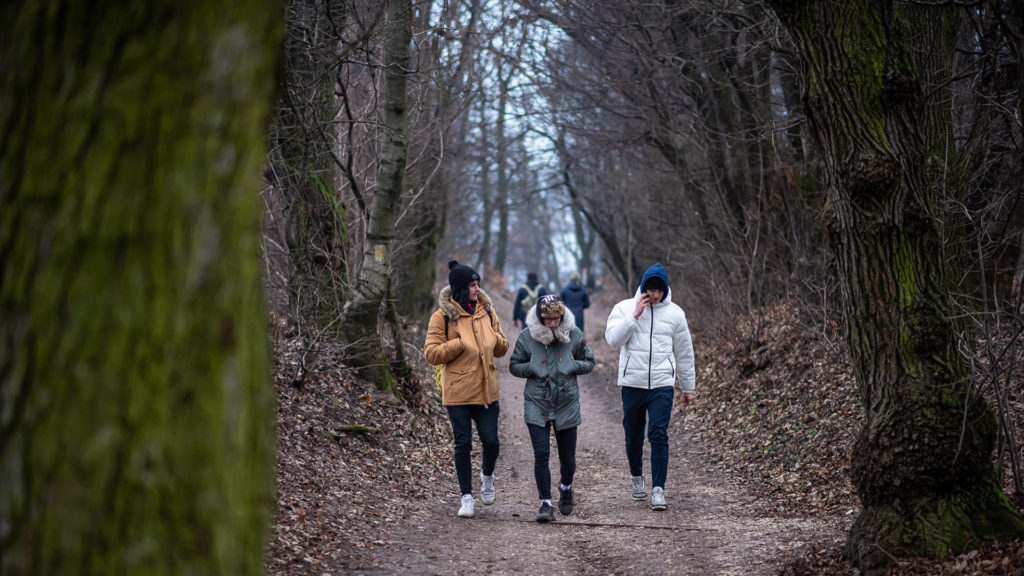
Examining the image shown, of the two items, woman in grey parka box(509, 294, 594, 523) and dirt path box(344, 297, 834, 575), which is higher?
woman in grey parka box(509, 294, 594, 523)

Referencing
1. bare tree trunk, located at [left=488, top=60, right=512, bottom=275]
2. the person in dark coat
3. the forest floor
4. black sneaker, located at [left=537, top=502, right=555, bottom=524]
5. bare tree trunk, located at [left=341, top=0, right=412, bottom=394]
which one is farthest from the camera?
bare tree trunk, located at [left=488, top=60, right=512, bottom=275]

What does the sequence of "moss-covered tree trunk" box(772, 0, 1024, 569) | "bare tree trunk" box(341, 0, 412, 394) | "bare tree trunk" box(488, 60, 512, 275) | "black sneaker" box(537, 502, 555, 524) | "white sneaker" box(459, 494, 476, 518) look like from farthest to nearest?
"bare tree trunk" box(488, 60, 512, 275)
"bare tree trunk" box(341, 0, 412, 394)
"white sneaker" box(459, 494, 476, 518)
"black sneaker" box(537, 502, 555, 524)
"moss-covered tree trunk" box(772, 0, 1024, 569)

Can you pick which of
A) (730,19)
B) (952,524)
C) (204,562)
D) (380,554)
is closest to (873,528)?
(952,524)

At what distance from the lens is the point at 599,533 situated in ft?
20.9

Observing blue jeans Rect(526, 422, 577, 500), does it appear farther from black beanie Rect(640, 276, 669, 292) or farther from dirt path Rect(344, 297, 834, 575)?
black beanie Rect(640, 276, 669, 292)

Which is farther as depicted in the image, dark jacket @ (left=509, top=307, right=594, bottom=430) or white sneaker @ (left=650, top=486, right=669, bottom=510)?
white sneaker @ (left=650, top=486, right=669, bottom=510)

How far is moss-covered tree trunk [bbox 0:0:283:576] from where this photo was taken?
61.3 inches

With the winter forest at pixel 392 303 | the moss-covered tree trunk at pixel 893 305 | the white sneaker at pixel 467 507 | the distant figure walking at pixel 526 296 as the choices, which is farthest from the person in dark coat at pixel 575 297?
the moss-covered tree trunk at pixel 893 305

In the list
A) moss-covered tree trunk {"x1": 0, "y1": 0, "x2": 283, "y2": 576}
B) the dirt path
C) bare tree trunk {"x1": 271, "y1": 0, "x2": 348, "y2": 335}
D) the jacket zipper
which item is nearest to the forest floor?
the dirt path

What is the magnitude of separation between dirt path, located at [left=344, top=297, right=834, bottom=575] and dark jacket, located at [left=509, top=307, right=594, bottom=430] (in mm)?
945

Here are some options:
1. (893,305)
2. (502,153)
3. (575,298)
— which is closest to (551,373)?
(893,305)

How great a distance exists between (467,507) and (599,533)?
4.26ft

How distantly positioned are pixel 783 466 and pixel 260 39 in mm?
7557

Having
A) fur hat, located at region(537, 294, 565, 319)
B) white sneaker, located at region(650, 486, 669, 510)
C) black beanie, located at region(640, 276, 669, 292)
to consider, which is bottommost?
white sneaker, located at region(650, 486, 669, 510)
